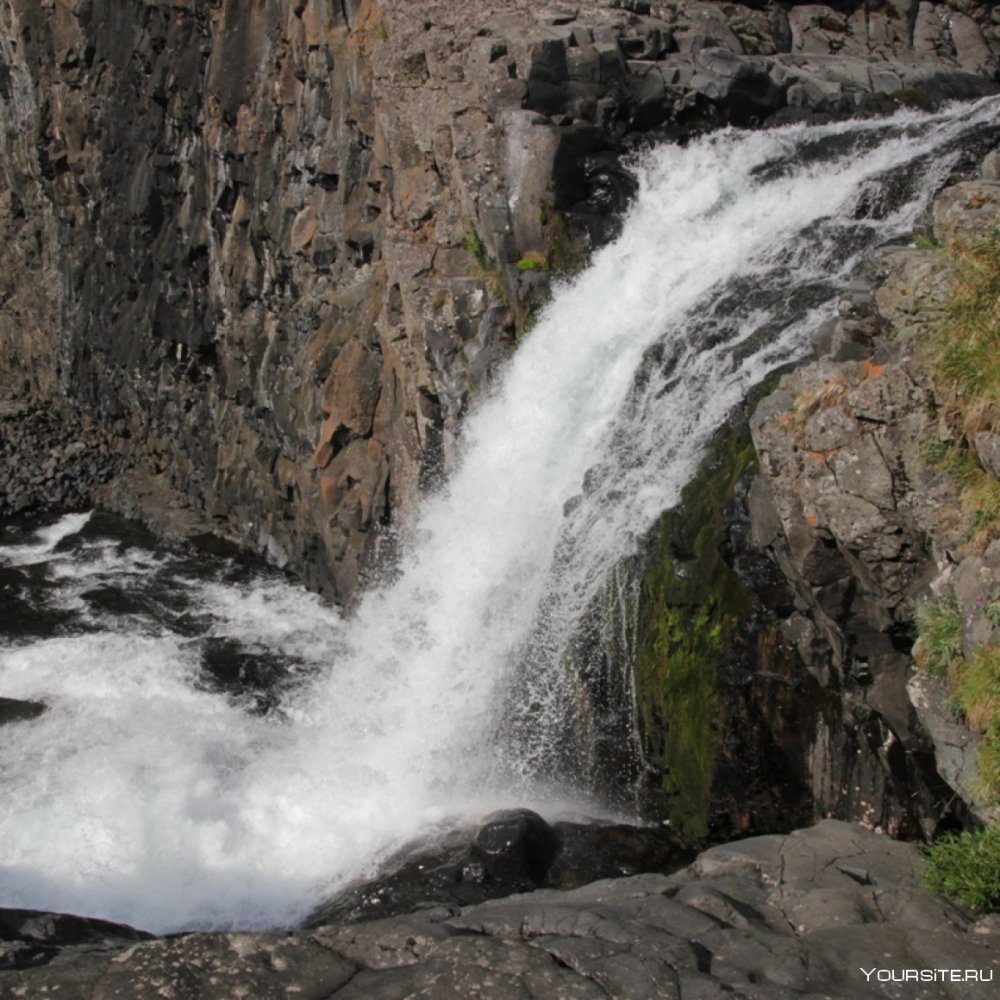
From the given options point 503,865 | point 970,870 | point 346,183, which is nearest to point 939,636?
point 970,870

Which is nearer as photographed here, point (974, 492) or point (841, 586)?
point (974, 492)

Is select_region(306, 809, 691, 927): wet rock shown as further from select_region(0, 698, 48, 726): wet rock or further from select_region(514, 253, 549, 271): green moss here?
select_region(514, 253, 549, 271): green moss

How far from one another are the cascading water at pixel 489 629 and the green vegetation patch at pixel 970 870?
4.97 meters

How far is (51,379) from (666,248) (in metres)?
22.1

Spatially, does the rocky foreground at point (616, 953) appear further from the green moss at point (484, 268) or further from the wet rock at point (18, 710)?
the green moss at point (484, 268)

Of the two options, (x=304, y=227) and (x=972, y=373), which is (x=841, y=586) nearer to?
(x=972, y=373)

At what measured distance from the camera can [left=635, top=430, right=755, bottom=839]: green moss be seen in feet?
37.4

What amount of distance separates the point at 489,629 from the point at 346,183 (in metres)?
8.56

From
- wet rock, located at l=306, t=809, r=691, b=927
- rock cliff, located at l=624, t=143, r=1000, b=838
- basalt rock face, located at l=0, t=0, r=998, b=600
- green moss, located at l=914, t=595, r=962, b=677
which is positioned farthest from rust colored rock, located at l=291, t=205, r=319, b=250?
green moss, located at l=914, t=595, r=962, b=677

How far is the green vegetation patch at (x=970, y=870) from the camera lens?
24.8ft

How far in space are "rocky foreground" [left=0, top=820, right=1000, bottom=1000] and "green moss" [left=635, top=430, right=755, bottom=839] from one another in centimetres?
316

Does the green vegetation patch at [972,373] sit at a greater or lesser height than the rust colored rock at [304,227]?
lesser

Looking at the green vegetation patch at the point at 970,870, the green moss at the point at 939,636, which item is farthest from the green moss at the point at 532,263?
the green vegetation patch at the point at 970,870

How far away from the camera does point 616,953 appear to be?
7.25m
